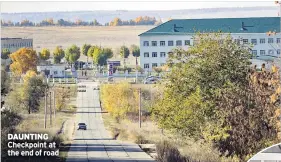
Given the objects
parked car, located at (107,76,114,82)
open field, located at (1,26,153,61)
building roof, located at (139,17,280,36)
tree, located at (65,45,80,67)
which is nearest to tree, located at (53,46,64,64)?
tree, located at (65,45,80,67)

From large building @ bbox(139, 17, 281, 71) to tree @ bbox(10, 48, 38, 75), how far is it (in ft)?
11.6

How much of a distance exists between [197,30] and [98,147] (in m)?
5.87

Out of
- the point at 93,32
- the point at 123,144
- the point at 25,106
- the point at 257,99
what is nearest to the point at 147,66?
the point at 25,106

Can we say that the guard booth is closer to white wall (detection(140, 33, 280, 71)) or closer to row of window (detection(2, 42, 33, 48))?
row of window (detection(2, 42, 33, 48))

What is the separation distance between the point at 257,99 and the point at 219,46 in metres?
0.88

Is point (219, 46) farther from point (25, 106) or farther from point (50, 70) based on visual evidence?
point (50, 70)

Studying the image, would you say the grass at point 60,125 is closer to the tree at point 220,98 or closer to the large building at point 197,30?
the tree at point 220,98

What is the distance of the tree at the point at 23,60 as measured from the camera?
16.9m

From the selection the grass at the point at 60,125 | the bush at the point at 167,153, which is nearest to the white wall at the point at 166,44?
the grass at the point at 60,125

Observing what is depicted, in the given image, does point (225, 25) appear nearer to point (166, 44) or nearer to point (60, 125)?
point (166, 44)

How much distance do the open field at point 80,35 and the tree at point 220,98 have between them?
17045 millimetres

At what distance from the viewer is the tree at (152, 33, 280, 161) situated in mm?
5895

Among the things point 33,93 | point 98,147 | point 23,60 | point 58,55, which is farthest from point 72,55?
point 98,147

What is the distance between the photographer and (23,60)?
57.9ft
